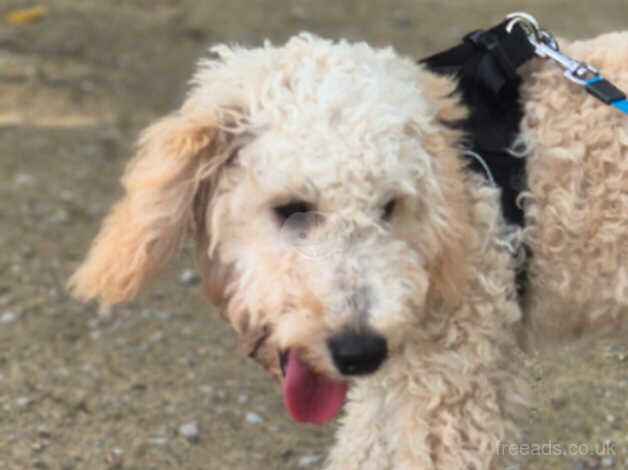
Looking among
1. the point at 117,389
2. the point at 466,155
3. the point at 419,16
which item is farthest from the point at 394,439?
the point at 419,16

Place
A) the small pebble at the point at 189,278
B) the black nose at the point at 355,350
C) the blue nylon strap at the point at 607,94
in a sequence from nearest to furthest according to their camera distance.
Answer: the black nose at the point at 355,350 < the blue nylon strap at the point at 607,94 < the small pebble at the point at 189,278

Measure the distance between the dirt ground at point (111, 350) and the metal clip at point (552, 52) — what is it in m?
0.79

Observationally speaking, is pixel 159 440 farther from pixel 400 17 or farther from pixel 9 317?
pixel 400 17

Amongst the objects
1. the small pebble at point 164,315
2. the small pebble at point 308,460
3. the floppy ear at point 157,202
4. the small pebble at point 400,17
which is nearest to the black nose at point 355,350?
the floppy ear at point 157,202

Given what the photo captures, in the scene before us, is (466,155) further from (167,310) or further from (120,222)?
(167,310)

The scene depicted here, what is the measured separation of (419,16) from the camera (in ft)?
23.2

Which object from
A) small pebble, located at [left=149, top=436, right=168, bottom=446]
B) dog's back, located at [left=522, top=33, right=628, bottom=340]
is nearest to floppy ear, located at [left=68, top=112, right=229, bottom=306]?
dog's back, located at [left=522, top=33, right=628, bottom=340]

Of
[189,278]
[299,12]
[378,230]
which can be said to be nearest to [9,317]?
[189,278]

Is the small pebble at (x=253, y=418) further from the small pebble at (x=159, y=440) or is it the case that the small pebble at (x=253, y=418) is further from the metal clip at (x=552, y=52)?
the metal clip at (x=552, y=52)

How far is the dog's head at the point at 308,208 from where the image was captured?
2.09 meters

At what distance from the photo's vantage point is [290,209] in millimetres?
2146

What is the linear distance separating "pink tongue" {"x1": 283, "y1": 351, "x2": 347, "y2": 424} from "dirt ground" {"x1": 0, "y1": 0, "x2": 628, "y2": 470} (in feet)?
2.38

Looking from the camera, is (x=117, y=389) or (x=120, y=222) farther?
(x=117, y=389)

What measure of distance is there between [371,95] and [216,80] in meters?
0.39
